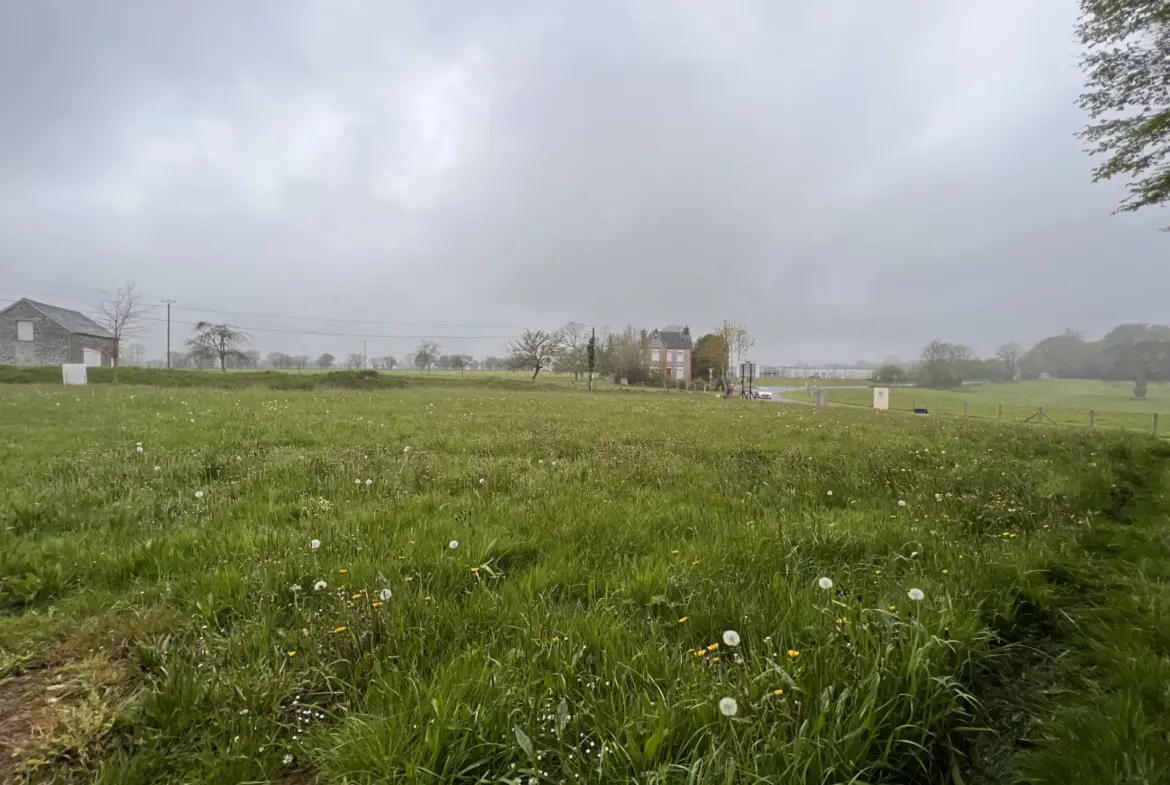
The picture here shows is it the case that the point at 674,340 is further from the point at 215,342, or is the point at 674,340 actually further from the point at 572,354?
the point at 215,342

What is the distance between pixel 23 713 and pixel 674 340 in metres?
107

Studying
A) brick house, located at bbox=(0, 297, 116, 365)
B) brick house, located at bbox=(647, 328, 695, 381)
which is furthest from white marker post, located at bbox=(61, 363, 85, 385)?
brick house, located at bbox=(647, 328, 695, 381)

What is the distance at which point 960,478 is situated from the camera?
21.1 ft

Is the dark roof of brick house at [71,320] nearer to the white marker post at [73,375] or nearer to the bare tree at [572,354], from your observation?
the white marker post at [73,375]

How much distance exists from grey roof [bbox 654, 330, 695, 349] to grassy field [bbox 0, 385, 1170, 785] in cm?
9915

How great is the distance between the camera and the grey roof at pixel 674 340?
Result: 339ft

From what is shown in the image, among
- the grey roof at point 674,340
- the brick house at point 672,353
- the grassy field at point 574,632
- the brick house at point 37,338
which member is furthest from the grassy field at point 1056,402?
the brick house at point 37,338

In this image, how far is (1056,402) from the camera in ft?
203

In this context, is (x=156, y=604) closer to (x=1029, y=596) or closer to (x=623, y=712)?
(x=623, y=712)

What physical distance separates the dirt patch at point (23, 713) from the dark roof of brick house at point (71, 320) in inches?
2792

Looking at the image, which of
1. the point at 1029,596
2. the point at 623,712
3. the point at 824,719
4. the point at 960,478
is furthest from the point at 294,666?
the point at 960,478

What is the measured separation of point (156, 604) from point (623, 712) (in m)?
3.08

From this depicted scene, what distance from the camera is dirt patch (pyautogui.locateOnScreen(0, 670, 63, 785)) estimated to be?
187 cm

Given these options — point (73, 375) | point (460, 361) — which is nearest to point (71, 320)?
point (73, 375)
